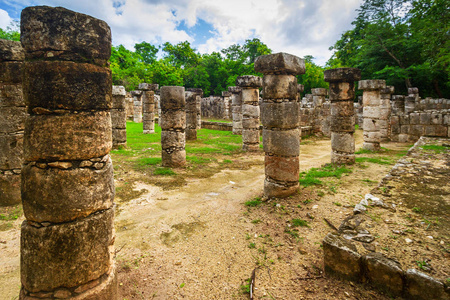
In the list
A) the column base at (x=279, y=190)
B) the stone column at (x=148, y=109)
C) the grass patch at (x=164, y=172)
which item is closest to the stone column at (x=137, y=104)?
the stone column at (x=148, y=109)

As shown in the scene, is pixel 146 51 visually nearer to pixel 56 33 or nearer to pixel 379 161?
pixel 379 161

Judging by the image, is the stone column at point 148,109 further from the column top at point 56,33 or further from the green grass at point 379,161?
the column top at point 56,33

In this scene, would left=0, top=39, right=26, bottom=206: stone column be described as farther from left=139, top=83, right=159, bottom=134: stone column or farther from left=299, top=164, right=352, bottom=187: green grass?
left=139, top=83, right=159, bottom=134: stone column

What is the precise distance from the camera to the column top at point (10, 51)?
18.2ft

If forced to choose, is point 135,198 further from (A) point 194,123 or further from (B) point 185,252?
(A) point 194,123

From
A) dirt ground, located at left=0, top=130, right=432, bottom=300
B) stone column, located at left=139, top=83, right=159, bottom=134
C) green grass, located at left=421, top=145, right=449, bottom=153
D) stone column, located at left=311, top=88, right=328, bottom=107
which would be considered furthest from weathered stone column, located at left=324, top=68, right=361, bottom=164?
stone column, located at left=139, top=83, right=159, bottom=134

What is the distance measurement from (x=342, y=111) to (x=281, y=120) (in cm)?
430

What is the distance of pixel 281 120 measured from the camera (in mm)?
5965

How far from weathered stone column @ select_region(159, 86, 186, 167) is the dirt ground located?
6.91ft

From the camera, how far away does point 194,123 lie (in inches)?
612

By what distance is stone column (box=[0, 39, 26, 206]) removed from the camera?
5.61 m

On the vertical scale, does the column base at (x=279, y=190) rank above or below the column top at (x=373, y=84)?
below

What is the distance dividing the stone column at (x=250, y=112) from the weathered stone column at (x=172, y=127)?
13.2 feet

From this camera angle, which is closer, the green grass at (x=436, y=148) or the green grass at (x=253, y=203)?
the green grass at (x=253, y=203)
